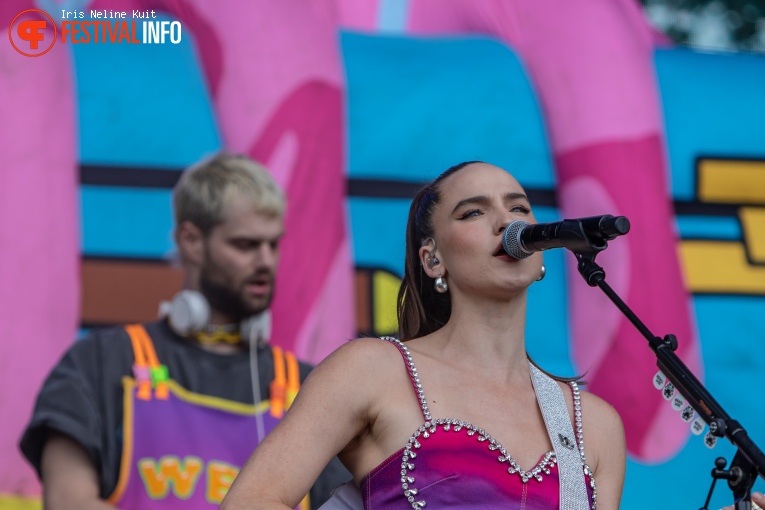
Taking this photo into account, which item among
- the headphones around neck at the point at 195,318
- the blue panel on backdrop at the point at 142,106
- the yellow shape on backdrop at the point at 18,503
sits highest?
the blue panel on backdrop at the point at 142,106

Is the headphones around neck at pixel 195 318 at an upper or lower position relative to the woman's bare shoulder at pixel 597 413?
upper

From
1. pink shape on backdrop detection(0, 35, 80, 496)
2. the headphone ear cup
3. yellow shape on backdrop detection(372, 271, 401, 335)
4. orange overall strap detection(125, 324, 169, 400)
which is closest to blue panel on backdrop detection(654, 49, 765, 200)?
yellow shape on backdrop detection(372, 271, 401, 335)

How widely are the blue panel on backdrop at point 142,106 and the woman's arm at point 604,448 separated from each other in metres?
2.22

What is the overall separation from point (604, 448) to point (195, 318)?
1.77m

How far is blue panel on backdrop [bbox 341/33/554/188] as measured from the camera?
14.1 feet

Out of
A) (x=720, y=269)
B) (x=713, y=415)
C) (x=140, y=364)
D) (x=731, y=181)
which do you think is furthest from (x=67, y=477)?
(x=731, y=181)

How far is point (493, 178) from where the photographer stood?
7.13 ft

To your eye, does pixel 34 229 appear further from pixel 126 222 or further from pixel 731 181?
pixel 731 181

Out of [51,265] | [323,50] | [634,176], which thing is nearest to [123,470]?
[51,265]

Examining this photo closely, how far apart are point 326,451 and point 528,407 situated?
42 centimetres

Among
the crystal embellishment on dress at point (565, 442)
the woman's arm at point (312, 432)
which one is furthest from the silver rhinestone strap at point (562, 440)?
the woman's arm at point (312, 432)

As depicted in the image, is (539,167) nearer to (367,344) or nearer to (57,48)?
(57,48)

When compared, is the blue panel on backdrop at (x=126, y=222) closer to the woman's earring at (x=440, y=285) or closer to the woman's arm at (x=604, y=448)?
the woman's earring at (x=440, y=285)

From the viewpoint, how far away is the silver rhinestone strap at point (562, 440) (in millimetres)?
1988
